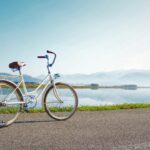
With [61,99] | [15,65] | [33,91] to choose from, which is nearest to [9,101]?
[33,91]

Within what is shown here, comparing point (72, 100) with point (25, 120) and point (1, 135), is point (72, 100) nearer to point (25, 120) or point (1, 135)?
point (25, 120)

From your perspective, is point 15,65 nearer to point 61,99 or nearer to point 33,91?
point 33,91

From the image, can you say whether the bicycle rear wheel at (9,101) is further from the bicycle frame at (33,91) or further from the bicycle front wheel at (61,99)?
the bicycle front wheel at (61,99)

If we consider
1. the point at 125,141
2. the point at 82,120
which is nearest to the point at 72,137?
the point at 125,141

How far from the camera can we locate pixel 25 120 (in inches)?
317

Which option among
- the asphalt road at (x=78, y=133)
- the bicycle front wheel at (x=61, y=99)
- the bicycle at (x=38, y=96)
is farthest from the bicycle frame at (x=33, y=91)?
the asphalt road at (x=78, y=133)

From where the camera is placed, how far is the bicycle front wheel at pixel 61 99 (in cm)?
841

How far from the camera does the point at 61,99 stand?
8789 millimetres

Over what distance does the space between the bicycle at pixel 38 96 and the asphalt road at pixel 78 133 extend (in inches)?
10.5

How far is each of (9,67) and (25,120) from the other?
4.63 ft

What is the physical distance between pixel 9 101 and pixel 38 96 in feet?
2.77

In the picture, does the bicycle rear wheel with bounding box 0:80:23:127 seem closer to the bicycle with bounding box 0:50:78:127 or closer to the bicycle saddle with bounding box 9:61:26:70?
the bicycle with bounding box 0:50:78:127

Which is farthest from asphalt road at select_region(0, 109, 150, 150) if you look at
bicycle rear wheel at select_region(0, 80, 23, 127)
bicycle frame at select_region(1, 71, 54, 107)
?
bicycle frame at select_region(1, 71, 54, 107)

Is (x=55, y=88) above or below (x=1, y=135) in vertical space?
above
